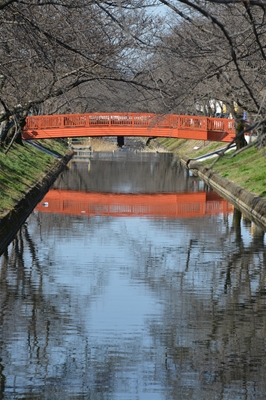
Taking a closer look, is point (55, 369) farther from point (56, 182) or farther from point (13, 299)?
point (56, 182)

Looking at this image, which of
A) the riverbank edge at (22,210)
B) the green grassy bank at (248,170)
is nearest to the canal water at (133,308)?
the riverbank edge at (22,210)

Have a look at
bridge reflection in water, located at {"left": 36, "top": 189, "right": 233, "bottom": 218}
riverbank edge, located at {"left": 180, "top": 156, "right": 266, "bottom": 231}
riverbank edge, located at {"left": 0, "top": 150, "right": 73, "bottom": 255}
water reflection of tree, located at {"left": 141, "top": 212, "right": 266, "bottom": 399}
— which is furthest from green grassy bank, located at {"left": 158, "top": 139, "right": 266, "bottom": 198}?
water reflection of tree, located at {"left": 141, "top": 212, "right": 266, "bottom": 399}

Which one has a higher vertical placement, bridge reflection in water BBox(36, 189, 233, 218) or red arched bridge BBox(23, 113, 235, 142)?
red arched bridge BBox(23, 113, 235, 142)

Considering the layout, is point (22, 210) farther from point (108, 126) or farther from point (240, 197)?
point (108, 126)

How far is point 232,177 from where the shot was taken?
37719 millimetres

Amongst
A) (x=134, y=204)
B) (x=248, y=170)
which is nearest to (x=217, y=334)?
(x=134, y=204)

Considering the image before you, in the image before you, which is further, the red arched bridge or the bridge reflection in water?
the red arched bridge

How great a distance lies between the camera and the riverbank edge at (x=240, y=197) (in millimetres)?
26803

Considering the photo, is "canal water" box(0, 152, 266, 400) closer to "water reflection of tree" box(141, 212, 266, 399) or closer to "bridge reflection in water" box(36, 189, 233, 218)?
"water reflection of tree" box(141, 212, 266, 399)

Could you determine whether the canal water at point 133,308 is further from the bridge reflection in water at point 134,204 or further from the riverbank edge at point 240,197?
the bridge reflection in water at point 134,204

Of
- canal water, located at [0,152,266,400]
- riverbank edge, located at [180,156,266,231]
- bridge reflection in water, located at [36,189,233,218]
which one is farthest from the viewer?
bridge reflection in water, located at [36,189,233,218]

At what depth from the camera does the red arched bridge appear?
A: 53938mm

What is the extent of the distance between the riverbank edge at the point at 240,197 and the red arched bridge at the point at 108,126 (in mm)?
5814

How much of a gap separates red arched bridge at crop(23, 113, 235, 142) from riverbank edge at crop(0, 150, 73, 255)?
11.8m
